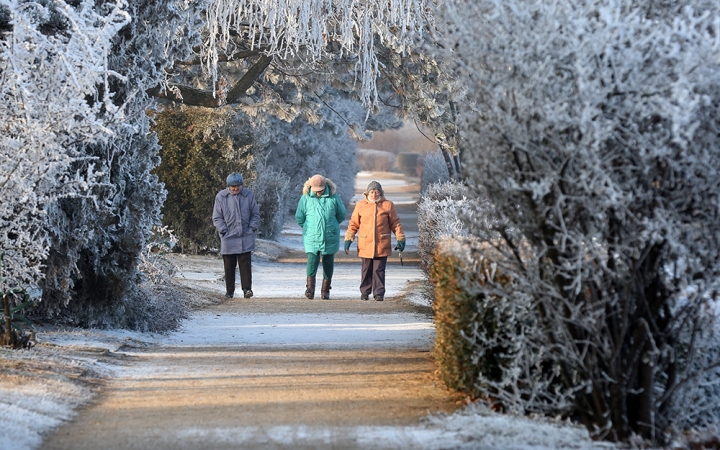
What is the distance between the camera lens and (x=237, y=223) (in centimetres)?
1384

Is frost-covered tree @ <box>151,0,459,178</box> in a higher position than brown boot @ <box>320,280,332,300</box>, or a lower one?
higher

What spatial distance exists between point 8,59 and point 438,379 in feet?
12.4

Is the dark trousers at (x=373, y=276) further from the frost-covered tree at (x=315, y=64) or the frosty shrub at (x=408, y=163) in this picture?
the frosty shrub at (x=408, y=163)

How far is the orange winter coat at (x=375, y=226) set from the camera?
13.4 m

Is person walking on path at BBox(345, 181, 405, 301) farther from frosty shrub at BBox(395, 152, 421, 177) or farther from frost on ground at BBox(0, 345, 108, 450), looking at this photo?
frosty shrub at BBox(395, 152, 421, 177)

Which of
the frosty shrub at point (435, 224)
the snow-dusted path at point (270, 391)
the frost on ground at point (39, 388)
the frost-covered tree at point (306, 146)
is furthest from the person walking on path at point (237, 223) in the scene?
the frost-covered tree at point (306, 146)

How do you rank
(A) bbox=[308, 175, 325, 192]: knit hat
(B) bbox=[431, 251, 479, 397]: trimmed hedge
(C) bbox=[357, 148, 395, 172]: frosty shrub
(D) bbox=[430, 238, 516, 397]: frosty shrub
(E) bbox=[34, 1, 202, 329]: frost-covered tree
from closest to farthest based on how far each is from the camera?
(D) bbox=[430, 238, 516, 397]: frosty shrub → (B) bbox=[431, 251, 479, 397]: trimmed hedge → (E) bbox=[34, 1, 202, 329]: frost-covered tree → (A) bbox=[308, 175, 325, 192]: knit hat → (C) bbox=[357, 148, 395, 172]: frosty shrub

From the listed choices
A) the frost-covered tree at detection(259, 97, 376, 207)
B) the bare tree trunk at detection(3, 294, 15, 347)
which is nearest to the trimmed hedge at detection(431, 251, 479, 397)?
the bare tree trunk at detection(3, 294, 15, 347)

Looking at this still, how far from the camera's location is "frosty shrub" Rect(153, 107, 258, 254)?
19.5m

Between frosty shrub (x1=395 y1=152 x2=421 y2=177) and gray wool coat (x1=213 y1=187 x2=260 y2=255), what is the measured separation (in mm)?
76156

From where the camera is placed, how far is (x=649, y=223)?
520cm

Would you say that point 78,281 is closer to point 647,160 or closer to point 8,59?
point 8,59

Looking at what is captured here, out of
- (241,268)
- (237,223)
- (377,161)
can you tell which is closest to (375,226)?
(237,223)

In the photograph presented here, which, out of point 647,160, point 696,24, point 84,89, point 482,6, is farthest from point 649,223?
point 84,89
